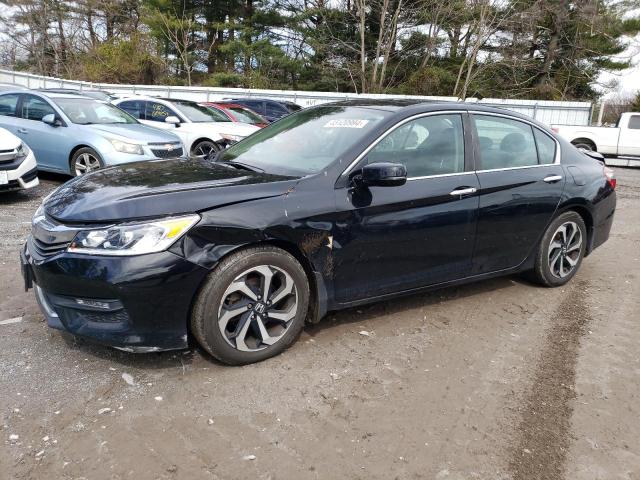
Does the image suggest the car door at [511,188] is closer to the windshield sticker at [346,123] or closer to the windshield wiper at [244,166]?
the windshield sticker at [346,123]

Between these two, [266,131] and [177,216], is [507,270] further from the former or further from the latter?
[177,216]

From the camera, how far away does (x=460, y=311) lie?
418 centimetres

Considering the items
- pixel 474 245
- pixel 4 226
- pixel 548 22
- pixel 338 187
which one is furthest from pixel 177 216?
pixel 548 22

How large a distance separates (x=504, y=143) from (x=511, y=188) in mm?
405

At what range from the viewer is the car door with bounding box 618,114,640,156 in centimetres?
1677

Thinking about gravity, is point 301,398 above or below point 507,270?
below

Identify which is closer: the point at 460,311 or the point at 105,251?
the point at 105,251

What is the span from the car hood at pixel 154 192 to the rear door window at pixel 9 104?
6.62 metres

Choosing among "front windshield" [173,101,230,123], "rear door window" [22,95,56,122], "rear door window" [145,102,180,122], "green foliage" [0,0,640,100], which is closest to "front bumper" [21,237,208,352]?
"rear door window" [22,95,56,122]

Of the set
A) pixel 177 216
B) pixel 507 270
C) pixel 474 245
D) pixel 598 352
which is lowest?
pixel 598 352

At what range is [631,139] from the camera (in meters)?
16.8

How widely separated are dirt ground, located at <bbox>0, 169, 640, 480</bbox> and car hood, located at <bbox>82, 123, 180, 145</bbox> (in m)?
4.50

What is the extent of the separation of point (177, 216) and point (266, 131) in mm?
1731

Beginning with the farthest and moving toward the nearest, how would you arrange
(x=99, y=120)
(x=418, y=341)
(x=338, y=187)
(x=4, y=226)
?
(x=99, y=120)
(x=4, y=226)
(x=418, y=341)
(x=338, y=187)
